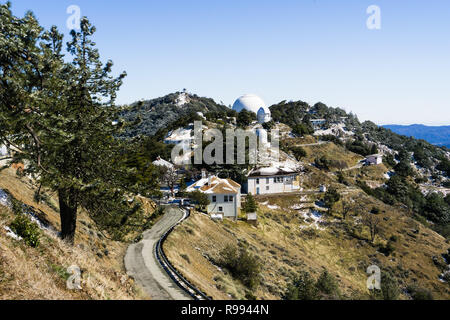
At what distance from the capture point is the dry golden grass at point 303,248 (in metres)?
26.9

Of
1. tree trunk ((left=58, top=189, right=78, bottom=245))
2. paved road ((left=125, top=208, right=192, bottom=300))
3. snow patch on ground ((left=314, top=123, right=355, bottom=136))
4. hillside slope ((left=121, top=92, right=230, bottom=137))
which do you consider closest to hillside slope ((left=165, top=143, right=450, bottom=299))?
paved road ((left=125, top=208, right=192, bottom=300))

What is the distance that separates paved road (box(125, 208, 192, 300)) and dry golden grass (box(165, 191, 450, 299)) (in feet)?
5.07

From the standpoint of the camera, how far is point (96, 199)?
682 inches

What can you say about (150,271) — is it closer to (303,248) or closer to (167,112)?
(303,248)

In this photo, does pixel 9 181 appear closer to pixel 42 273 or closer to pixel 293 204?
pixel 42 273

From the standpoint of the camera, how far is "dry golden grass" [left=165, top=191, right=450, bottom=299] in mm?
26875

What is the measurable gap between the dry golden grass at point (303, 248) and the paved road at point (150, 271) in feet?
5.07

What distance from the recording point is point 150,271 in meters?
19.8

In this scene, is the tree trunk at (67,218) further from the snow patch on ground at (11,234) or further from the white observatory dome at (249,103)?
the white observatory dome at (249,103)

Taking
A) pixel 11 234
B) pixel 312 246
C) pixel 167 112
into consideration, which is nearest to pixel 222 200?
pixel 312 246

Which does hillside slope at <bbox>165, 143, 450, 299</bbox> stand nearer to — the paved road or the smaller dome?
the paved road

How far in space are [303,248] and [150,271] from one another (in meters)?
34.9
